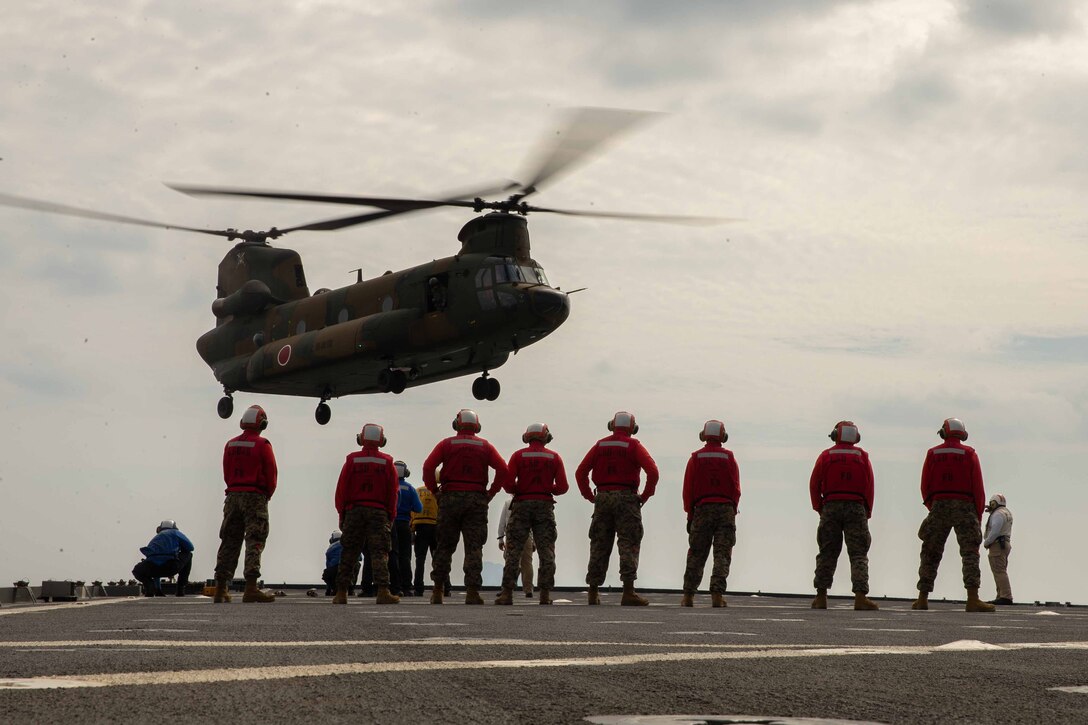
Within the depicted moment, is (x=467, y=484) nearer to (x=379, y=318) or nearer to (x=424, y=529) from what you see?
(x=424, y=529)

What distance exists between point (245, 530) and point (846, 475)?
6110 millimetres

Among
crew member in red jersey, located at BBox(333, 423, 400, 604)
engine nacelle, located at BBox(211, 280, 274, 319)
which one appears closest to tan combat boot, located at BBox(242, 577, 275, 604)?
crew member in red jersey, located at BBox(333, 423, 400, 604)

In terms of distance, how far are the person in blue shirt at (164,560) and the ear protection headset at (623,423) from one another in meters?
8.36

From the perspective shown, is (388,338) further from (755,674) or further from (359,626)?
(755,674)

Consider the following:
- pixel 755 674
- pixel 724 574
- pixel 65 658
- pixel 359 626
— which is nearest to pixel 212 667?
pixel 65 658

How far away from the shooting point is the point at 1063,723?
3.88m

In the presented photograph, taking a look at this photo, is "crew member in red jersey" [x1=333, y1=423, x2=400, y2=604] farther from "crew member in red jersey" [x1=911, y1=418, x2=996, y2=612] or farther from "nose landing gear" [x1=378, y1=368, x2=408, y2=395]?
"nose landing gear" [x1=378, y1=368, x2=408, y2=395]

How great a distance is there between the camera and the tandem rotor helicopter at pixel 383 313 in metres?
26.3

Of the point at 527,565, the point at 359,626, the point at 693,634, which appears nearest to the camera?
the point at 693,634

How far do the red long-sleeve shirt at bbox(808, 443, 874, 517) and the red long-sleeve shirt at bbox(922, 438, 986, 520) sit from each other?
784 millimetres

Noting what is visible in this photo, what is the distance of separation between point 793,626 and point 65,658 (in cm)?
497

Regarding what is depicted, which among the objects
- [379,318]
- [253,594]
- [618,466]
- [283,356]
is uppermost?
[379,318]

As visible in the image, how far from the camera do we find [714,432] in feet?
48.5

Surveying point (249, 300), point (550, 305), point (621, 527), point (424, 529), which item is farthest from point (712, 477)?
point (249, 300)
